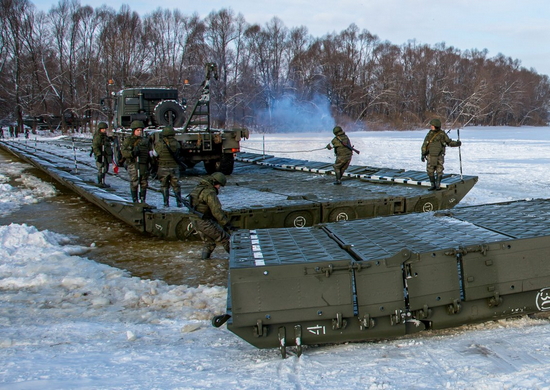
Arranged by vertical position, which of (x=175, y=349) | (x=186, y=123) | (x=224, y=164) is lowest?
(x=175, y=349)

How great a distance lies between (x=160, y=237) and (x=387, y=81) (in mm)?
31037

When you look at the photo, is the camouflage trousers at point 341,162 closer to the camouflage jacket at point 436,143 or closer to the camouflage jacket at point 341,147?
the camouflage jacket at point 341,147

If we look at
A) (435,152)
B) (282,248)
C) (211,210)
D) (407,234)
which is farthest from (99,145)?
(407,234)

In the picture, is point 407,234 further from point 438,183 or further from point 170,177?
point 170,177

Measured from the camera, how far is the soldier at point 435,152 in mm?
9664

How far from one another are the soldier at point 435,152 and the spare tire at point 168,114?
23.2ft

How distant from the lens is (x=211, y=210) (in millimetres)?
6457

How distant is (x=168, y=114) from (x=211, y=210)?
28.5ft

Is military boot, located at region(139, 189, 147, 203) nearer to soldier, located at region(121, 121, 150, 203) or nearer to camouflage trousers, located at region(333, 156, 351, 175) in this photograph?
soldier, located at region(121, 121, 150, 203)

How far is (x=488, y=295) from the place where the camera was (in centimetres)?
457

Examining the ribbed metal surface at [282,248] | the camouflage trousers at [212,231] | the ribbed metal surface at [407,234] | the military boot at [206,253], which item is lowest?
the military boot at [206,253]

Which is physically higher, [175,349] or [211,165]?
[211,165]

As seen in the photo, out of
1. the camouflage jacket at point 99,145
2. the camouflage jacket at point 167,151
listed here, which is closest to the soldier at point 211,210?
the camouflage jacket at point 167,151

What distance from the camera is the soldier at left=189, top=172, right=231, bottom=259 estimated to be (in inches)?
251
